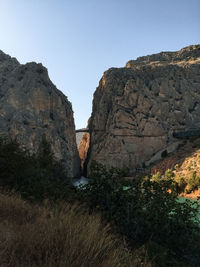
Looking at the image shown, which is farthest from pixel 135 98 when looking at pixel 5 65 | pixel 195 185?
pixel 5 65

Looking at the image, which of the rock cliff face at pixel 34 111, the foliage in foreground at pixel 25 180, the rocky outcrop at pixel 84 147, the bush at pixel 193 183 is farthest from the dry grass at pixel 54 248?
the rocky outcrop at pixel 84 147

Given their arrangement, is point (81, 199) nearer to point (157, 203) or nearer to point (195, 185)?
point (157, 203)

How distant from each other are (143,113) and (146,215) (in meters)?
69.5

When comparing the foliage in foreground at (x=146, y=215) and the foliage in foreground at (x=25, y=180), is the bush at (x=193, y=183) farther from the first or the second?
the foliage in foreground at (x=146, y=215)

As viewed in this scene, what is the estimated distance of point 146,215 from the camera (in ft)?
23.2

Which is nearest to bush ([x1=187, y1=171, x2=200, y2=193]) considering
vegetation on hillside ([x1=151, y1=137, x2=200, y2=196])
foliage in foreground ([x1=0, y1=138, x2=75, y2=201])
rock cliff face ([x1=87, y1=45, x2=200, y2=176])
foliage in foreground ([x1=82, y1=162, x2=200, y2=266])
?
vegetation on hillside ([x1=151, y1=137, x2=200, y2=196])

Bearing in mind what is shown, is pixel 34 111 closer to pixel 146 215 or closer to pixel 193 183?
pixel 193 183

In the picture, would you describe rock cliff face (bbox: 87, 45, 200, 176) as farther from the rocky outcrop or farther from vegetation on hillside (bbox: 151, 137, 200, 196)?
vegetation on hillside (bbox: 151, 137, 200, 196)

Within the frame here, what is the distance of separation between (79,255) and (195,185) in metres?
38.8

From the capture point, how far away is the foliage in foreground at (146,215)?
670 centimetres

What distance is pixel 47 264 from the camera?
2766 millimetres

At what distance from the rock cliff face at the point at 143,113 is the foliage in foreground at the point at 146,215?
2386 inches

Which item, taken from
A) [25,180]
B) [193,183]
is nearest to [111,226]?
[25,180]

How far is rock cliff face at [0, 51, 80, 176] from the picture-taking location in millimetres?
56656
